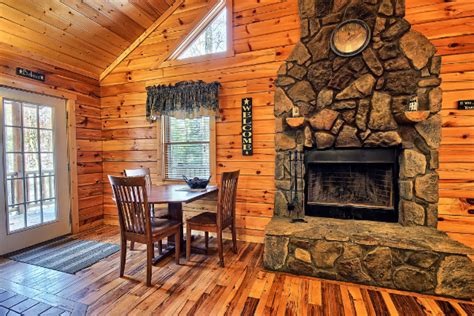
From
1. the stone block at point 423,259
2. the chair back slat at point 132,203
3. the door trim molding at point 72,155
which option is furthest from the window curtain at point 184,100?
the stone block at point 423,259

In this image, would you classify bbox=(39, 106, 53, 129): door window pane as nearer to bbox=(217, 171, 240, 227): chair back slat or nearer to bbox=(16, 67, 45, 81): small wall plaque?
bbox=(16, 67, 45, 81): small wall plaque

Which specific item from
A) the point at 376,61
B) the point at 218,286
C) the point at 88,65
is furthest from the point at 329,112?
the point at 88,65

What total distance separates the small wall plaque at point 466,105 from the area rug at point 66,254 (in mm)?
4145

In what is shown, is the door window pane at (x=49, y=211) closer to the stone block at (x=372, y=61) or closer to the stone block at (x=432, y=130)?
the stone block at (x=372, y=61)

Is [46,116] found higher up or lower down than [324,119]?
higher up

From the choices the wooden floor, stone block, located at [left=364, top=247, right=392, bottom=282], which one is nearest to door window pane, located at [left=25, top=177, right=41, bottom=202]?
the wooden floor

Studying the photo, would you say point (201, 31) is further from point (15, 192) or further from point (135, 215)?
point (15, 192)

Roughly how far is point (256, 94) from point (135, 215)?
2.03 metres

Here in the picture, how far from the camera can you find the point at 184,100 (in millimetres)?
3381

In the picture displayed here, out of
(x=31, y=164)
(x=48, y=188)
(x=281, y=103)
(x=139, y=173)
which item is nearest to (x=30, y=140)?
(x=31, y=164)

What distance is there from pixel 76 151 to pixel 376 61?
13.8ft

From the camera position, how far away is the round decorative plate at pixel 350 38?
103 inches

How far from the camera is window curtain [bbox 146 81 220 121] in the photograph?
3.25 meters

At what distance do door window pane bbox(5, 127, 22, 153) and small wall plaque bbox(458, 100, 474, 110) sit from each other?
16.5ft
